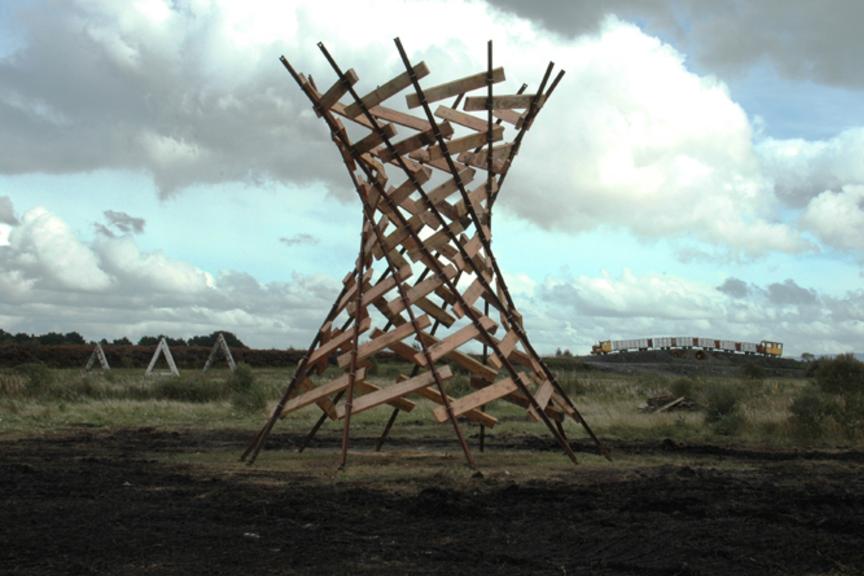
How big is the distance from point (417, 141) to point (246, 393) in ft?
53.0

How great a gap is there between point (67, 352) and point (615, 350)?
3965cm

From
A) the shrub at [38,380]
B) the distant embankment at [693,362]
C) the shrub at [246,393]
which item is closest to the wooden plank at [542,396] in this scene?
the shrub at [246,393]

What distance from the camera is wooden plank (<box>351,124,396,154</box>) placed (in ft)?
41.4

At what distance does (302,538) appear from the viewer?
8.19m

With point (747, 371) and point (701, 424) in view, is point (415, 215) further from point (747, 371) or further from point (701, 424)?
point (747, 371)

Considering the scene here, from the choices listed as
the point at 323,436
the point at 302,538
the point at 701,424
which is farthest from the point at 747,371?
the point at 302,538

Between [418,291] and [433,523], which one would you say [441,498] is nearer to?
[433,523]

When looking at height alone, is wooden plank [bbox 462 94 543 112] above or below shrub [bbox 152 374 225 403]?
above

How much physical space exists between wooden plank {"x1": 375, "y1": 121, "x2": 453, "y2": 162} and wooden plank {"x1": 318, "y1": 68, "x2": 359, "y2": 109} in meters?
0.84

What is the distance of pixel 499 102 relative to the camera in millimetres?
13297

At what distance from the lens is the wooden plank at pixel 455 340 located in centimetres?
1278

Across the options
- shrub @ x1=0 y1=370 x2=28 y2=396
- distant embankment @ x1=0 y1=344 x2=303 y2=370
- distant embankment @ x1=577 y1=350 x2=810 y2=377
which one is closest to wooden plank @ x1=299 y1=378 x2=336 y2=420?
shrub @ x1=0 y1=370 x2=28 y2=396

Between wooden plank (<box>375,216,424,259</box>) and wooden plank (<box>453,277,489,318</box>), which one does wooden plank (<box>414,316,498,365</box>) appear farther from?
wooden plank (<box>375,216,424,259</box>)

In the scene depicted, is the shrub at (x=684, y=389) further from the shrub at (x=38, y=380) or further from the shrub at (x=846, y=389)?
the shrub at (x=38, y=380)
